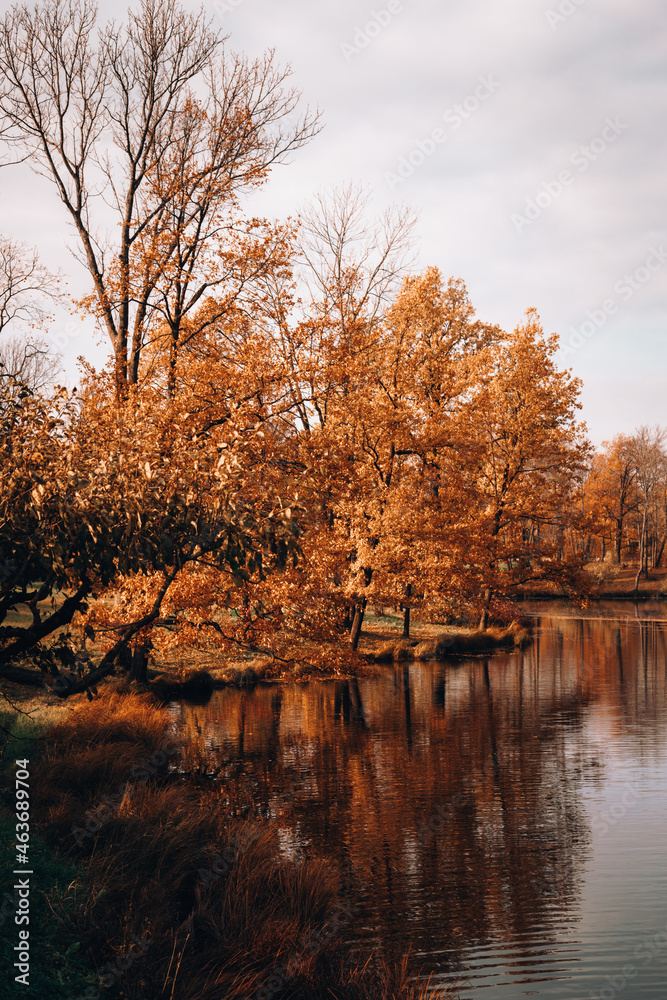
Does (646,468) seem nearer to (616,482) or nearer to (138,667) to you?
(616,482)

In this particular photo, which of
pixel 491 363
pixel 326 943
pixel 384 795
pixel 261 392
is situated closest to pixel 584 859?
pixel 384 795

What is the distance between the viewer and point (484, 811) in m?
13.6

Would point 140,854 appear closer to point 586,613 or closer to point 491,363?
point 491,363

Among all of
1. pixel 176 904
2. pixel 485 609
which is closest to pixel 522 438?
pixel 485 609

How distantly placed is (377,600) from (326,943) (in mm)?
18254

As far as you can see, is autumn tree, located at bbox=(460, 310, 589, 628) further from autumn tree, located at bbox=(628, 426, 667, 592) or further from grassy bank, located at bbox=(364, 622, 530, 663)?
autumn tree, located at bbox=(628, 426, 667, 592)

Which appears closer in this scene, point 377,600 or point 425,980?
point 425,980

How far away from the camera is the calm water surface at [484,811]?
29.4ft

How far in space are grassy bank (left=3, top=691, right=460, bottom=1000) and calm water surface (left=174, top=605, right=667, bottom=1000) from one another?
102 cm

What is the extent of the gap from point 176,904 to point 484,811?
671cm

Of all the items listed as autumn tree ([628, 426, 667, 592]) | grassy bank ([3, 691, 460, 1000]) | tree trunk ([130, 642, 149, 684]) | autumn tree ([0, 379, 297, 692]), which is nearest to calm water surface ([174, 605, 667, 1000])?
grassy bank ([3, 691, 460, 1000])

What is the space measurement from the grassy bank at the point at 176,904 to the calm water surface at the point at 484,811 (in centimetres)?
102

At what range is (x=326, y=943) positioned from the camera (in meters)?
7.91

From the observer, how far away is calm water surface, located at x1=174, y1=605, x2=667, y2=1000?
8.95 m
